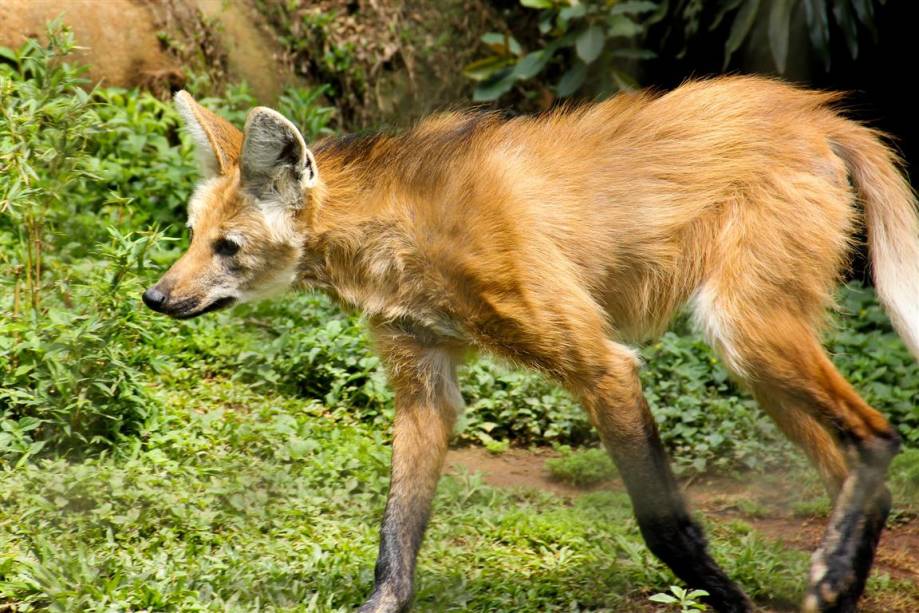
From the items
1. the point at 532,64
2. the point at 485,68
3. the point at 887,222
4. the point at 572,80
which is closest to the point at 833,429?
the point at 887,222

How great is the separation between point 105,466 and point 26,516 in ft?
1.20

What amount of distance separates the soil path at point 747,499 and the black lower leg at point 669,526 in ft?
2.24

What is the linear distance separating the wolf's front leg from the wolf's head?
431 millimetres

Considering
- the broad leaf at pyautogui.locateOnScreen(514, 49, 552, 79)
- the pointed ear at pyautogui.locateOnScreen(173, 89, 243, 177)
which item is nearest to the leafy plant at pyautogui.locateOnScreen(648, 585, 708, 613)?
the pointed ear at pyautogui.locateOnScreen(173, 89, 243, 177)

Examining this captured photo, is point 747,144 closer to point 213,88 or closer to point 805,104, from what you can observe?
point 805,104

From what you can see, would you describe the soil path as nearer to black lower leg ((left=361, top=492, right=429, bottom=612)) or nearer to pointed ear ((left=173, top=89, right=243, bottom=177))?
black lower leg ((left=361, top=492, right=429, bottom=612))

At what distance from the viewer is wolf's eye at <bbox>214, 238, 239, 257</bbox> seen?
332cm

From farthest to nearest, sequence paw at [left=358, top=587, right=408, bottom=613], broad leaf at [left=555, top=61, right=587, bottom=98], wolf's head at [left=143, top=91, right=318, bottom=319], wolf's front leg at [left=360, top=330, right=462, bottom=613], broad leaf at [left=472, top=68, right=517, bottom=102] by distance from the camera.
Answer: broad leaf at [left=472, top=68, right=517, bottom=102] < broad leaf at [left=555, top=61, right=587, bottom=98] < wolf's head at [left=143, top=91, right=318, bottom=319] < wolf's front leg at [left=360, top=330, right=462, bottom=613] < paw at [left=358, top=587, right=408, bottom=613]

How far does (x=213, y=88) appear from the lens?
5.93m

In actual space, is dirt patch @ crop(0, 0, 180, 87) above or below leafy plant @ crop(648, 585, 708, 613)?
above

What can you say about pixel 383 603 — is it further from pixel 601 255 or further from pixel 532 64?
pixel 532 64

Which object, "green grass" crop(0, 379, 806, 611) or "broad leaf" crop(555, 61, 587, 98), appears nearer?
"green grass" crop(0, 379, 806, 611)

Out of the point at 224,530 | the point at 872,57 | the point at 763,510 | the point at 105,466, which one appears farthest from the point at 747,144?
the point at 872,57

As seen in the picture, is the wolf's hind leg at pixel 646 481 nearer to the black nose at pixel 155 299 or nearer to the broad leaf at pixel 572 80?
the black nose at pixel 155 299
